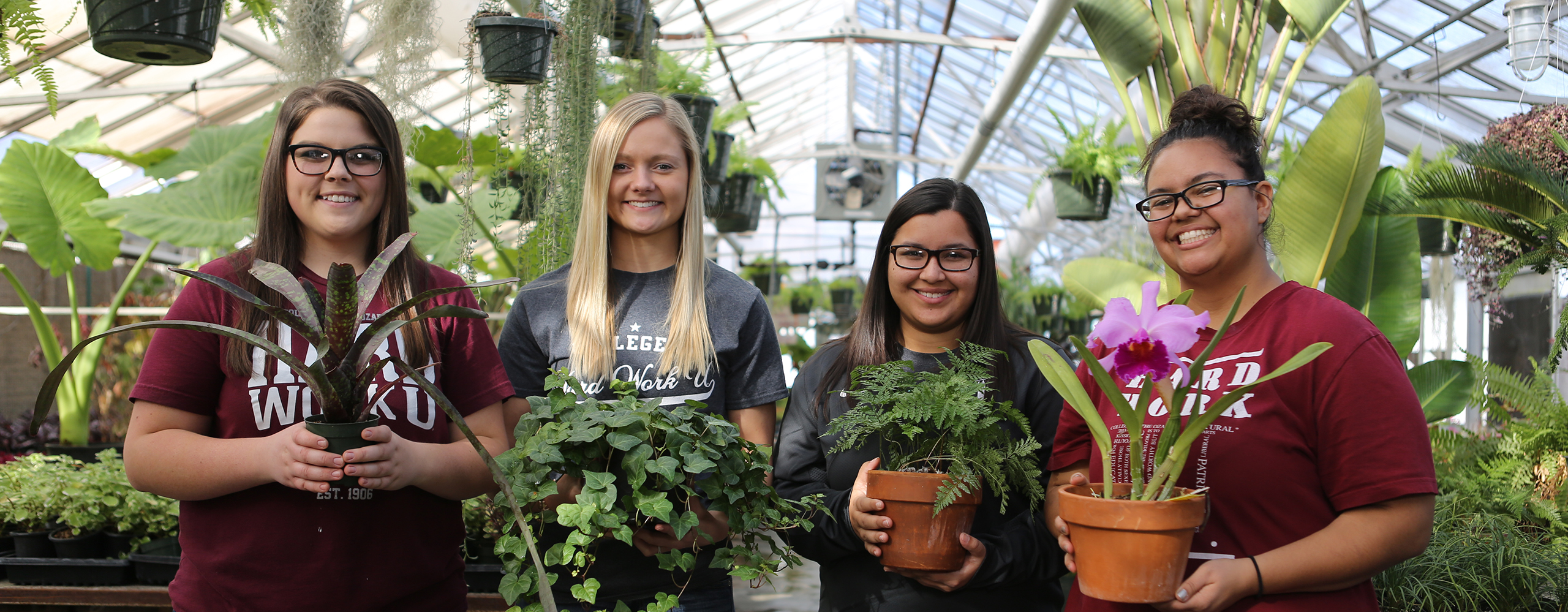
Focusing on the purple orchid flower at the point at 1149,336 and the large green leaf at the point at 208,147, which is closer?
the purple orchid flower at the point at 1149,336

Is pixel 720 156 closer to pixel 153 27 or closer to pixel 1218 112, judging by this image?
pixel 153 27

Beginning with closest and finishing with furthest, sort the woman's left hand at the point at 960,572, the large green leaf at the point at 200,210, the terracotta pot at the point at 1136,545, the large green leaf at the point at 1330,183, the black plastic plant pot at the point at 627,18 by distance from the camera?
the terracotta pot at the point at 1136,545
the woman's left hand at the point at 960,572
the large green leaf at the point at 1330,183
the black plastic plant pot at the point at 627,18
the large green leaf at the point at 200,210

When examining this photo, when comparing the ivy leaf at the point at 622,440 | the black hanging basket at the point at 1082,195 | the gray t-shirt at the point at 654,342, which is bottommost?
the ivy leaf at the point at 622,440

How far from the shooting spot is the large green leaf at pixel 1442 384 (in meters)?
3.48

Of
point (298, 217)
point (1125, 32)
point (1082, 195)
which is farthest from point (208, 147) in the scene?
point (1082, 195)

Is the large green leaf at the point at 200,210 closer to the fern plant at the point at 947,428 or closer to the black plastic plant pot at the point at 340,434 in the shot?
the black plastic plant pot at the point at 340,434

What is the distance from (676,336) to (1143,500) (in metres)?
0.82

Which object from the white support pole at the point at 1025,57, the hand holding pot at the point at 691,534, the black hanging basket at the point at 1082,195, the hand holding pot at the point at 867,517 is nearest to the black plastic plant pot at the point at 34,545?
the hand holding pot at the point at 691,534

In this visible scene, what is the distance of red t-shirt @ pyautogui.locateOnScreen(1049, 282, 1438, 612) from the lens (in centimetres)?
109

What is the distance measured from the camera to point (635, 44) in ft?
11.0

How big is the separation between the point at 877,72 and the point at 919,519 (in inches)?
516

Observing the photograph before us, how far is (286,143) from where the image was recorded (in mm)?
1414

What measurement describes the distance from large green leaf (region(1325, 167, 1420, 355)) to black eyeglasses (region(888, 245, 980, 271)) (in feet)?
7.82

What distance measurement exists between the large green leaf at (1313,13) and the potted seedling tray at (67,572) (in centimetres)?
380
